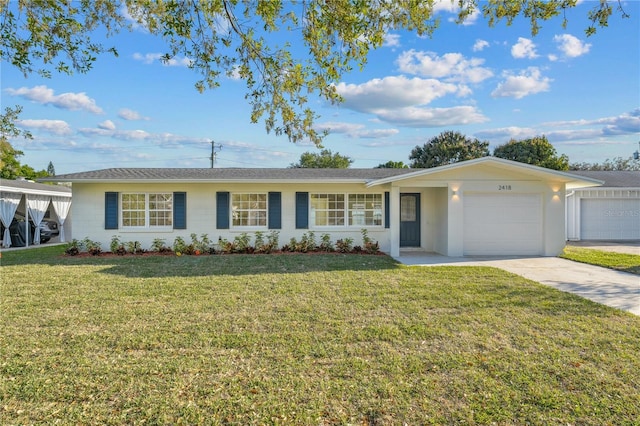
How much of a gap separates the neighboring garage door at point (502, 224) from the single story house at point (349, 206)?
0.03 m

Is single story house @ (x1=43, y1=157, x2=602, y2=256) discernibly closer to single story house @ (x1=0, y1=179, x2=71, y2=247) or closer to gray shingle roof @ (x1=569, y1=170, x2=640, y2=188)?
single story house @ (x1=0, y1=179, x2=71, y2=247)

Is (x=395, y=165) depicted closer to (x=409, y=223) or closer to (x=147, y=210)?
(x=409, y=223)

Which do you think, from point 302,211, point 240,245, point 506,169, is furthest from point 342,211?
point 506,169

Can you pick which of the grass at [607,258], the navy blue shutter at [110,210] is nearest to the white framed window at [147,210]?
the navy blue shutter at [110,210]

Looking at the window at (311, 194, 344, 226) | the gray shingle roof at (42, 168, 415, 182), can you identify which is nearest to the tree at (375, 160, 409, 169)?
the gray shingle roof at (42, 168, 415, 182)

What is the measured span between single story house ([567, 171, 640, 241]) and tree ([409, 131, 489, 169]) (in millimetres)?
18110

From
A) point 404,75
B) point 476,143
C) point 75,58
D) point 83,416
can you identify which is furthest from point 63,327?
point 476,143

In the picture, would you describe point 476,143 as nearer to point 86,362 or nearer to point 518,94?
point 518,94

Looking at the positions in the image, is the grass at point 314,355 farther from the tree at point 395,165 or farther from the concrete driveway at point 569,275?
the tree at point 395,165

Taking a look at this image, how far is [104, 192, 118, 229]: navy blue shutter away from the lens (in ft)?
40.5

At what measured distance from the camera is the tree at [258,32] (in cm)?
481

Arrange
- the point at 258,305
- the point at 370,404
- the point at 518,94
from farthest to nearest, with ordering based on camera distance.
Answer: the point at 518,94 → the point at 258,305 → the point at 370,404

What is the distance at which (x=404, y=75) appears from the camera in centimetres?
1088

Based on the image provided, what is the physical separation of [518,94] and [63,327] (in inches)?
512
